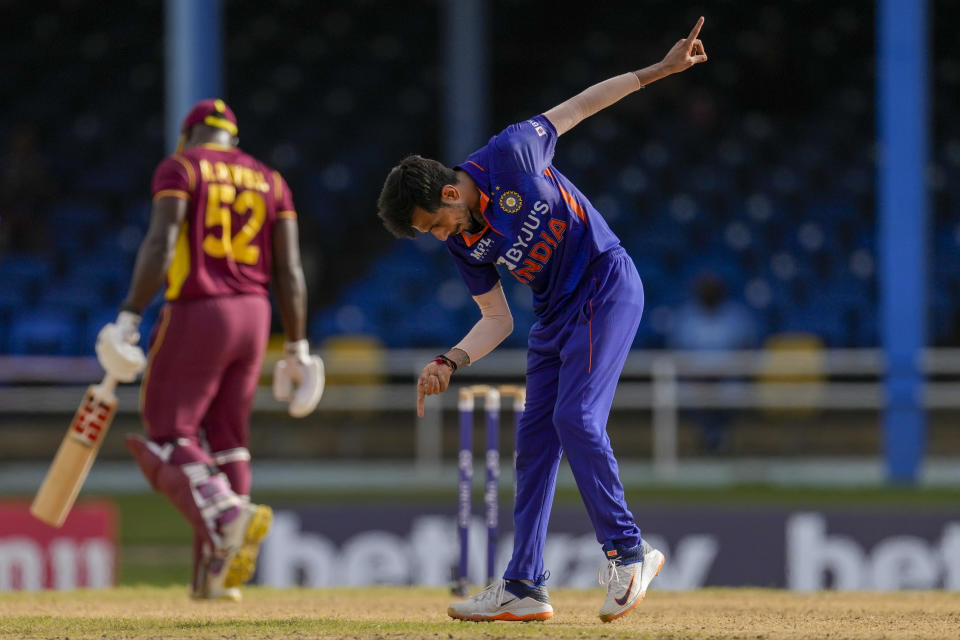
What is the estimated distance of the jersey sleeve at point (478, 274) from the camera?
19.3 feet

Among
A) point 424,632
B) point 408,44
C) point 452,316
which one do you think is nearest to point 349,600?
point 424,632

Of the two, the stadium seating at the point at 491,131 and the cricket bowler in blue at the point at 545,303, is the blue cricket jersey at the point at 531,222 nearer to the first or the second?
the cricket bowler in blue at the point at 545,303

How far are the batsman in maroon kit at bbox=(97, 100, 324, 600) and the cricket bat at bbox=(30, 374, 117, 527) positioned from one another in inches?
6.8

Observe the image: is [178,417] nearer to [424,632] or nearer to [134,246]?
[424,632]

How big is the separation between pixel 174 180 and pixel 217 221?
0.96 feet

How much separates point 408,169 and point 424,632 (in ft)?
5.64

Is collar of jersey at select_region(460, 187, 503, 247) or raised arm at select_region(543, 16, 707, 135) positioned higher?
raised arm at select_region(543, 16, 707, 135)

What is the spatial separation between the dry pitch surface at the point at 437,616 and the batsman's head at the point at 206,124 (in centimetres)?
236

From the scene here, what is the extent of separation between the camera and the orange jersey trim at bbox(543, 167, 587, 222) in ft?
18.9

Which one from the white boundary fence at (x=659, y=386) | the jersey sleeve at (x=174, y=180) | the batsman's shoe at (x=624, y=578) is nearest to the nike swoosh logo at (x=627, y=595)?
the batsman's shoe at (x=624, y=578)

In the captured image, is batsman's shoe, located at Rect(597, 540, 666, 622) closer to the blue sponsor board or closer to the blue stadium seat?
the blue sponsor board

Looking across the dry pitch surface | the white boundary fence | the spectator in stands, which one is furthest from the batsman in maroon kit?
the spectator in stands

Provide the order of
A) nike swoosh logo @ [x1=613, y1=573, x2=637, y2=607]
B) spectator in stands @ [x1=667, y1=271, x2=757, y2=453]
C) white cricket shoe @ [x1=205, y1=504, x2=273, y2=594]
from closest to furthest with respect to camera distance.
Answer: nike swoosh logo @ [x1=613, y1=573, x2=637, y2=607], white cricket shoe @ [x1=205, y1=504, x2=273, y2=594], spectator in stands @ [x1=667, y1=271, x2=757, y2=453]

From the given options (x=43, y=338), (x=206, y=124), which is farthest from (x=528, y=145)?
(x=43, y=338)
